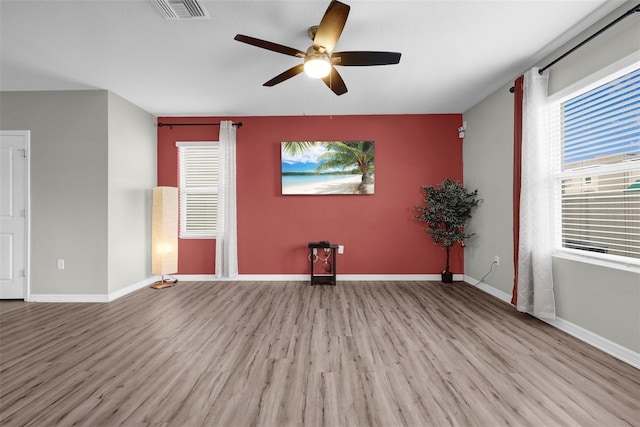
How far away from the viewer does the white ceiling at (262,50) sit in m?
2.21

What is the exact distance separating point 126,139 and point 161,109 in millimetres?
739

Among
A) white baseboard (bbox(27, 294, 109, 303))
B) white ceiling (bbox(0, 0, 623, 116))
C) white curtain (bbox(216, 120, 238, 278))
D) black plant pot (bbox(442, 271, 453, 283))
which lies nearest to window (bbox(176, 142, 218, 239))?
white curtain (bbox(216, 120, 238, 278))

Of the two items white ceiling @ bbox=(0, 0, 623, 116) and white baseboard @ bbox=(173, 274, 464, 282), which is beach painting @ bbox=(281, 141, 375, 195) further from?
white baseboard @ bbox=(173, 274, 464, 282)

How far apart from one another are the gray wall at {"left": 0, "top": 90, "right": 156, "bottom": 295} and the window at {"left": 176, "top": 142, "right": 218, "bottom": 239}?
1186 millimetres

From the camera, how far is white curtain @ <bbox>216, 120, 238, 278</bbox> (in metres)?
4.48

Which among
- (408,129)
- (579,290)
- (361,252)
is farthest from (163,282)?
(579,290)

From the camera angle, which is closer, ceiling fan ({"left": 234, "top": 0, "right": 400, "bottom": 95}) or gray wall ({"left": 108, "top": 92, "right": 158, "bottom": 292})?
ceiling fan ({"left": 234, "top": 0, "right": 400, "bottom": 95})

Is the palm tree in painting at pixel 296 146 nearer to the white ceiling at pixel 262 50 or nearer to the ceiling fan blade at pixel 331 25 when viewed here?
the white ceiling at pixel 262 50

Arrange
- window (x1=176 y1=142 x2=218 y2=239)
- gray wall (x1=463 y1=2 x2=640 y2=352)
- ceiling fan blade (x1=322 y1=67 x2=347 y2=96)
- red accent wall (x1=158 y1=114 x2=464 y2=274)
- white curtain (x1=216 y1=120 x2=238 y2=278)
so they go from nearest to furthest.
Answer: gray wall (x1=463 y1=2 x2=640 y2=352), ceiling fan blade (x1=322 y1=67 x2=347 y2=96), white curtain (x1=216 y1=120 x2=238 y2=278), red accent wall (x1=158 y1=114 x2=464 y2=274), window (x1=176 y1=142 x2=218 y2=239)

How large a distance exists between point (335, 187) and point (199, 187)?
7.57ft

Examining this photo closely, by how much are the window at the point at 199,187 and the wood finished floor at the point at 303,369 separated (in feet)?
5.42

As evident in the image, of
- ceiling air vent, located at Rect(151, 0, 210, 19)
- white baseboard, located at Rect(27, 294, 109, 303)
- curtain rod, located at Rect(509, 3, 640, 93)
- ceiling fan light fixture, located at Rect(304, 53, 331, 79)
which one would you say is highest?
ceiling air vent, located at Rect(151, 0, 210, 19)

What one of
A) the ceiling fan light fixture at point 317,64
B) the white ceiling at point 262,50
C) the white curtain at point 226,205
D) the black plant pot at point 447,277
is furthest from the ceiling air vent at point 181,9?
the black plant pot at point 447,277

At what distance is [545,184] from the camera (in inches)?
112
